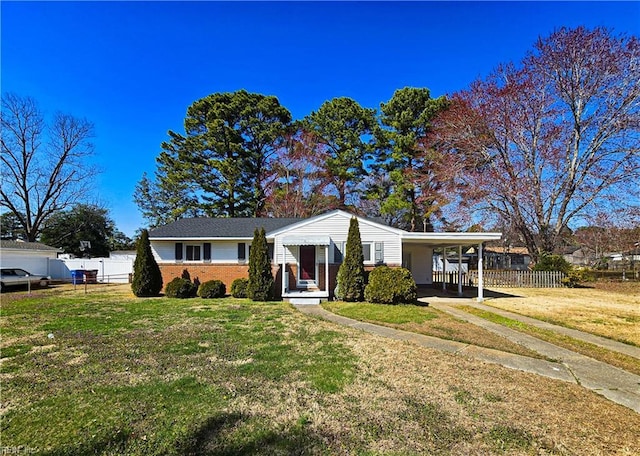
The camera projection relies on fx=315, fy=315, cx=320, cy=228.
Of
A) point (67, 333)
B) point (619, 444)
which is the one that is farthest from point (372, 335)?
point (67, 333)

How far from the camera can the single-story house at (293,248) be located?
14328 mm

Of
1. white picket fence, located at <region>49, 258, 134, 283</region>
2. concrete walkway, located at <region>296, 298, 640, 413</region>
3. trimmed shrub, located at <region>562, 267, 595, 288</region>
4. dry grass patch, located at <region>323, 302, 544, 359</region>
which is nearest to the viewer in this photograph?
concrete walkway, located at <region>296, 298, 640, 413</region>

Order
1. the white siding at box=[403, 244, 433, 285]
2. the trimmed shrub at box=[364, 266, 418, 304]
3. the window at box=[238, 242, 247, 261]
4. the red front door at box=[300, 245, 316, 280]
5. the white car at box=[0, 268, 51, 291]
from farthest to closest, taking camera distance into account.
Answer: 1. the white siding at box=[403, 244, 433, 285]
2. the white car at box=[0, 268, 51, 291]
3. the window at box=[238, 242, 247, 261]
4. the red front door at box=[300, 245, 316, 280]
5. the trimmed shrub at box=[364, 266, 418, 304]

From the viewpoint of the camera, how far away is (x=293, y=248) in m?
15.4

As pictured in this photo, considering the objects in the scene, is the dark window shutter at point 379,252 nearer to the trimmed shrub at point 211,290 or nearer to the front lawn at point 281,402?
the trimmed shrub at point 211,290

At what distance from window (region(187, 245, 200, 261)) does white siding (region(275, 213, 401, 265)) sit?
4777 mm

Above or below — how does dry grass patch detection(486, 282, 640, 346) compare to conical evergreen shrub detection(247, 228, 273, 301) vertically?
below

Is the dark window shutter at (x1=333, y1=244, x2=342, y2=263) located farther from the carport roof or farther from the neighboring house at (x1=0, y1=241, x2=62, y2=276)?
the neighboring house at (x1=0, y1=241, x2=62, y2=276)

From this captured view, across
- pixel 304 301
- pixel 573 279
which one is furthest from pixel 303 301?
pixel 573 279

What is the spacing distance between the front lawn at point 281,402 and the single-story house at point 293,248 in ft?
25.3

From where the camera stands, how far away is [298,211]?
90.8 feet

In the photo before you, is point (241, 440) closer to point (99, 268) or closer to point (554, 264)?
point (554, 264)

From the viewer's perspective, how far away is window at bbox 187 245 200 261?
1697 centimetres

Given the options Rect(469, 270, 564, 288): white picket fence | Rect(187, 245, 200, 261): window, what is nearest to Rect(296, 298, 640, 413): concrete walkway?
Rect(187, 245, 200, 261): window
